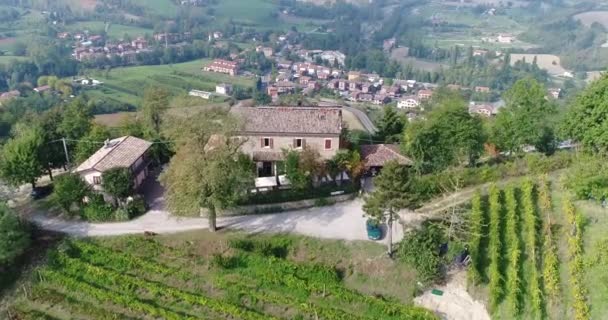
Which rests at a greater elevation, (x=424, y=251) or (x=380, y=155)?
(x=380, y=155)

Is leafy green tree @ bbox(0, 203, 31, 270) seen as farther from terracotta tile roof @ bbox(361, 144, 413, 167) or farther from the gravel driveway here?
terracotta tile roof @ bbox(361, 144, 413, 167)

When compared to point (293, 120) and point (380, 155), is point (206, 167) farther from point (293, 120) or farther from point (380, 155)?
point (380, 155)

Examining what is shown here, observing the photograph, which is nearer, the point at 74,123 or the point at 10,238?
the point at 10,238

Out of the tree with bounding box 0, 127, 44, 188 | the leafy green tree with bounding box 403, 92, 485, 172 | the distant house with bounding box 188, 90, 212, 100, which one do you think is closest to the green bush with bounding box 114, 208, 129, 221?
the tree with bounding box 0, 127, 44, 188

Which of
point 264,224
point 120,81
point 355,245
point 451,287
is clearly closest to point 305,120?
point 264,224

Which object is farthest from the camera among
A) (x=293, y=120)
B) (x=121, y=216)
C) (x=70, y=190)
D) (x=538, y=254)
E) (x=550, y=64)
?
(x=550, y=64)

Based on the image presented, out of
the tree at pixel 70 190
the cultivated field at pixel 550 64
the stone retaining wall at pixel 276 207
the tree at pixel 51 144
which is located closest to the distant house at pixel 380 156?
the stone retaining wall at pixel 276 207

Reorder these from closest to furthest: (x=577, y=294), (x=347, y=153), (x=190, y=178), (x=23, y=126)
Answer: (x=577, y=294) < (x=190, y=178) < (x=347, y=153) < (x=23, y=126)

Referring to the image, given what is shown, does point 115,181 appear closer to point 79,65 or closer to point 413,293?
point 413,293

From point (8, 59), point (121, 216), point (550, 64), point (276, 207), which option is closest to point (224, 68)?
point (8, 59)
